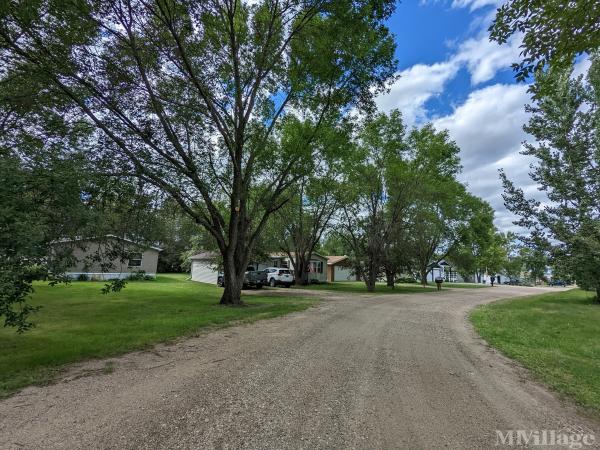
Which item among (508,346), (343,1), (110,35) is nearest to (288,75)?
(343,1)

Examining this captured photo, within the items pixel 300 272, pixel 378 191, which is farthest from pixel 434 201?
pixel 300 272

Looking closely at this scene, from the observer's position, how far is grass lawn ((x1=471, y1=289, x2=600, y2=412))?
502cm

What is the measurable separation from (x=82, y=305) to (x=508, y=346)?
14.3m

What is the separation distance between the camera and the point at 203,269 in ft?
116

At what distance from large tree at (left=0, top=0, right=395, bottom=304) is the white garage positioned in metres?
18.4

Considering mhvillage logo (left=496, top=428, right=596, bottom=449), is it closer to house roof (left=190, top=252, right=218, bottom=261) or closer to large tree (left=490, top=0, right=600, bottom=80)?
large tree (left=490, top=0, right=600, bottom=80)

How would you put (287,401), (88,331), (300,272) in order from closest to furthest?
(287,401) < (88,331) < (300,272)

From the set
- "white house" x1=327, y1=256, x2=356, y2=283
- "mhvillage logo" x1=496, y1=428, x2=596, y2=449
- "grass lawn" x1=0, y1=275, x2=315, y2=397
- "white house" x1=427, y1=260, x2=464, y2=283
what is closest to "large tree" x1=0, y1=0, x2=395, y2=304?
"grass lawn" x1=0, y1=275, x2=315, y2=397

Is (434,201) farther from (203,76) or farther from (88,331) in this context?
(88,331)

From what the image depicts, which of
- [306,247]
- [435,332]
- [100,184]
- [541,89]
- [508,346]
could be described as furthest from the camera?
[306,247]

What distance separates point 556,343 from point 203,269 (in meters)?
32.0

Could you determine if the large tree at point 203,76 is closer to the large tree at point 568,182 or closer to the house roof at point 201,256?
the large tree at point 568,182

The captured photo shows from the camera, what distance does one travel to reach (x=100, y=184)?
662cm

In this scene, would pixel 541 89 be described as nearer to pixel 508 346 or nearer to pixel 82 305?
pixel 508 346
